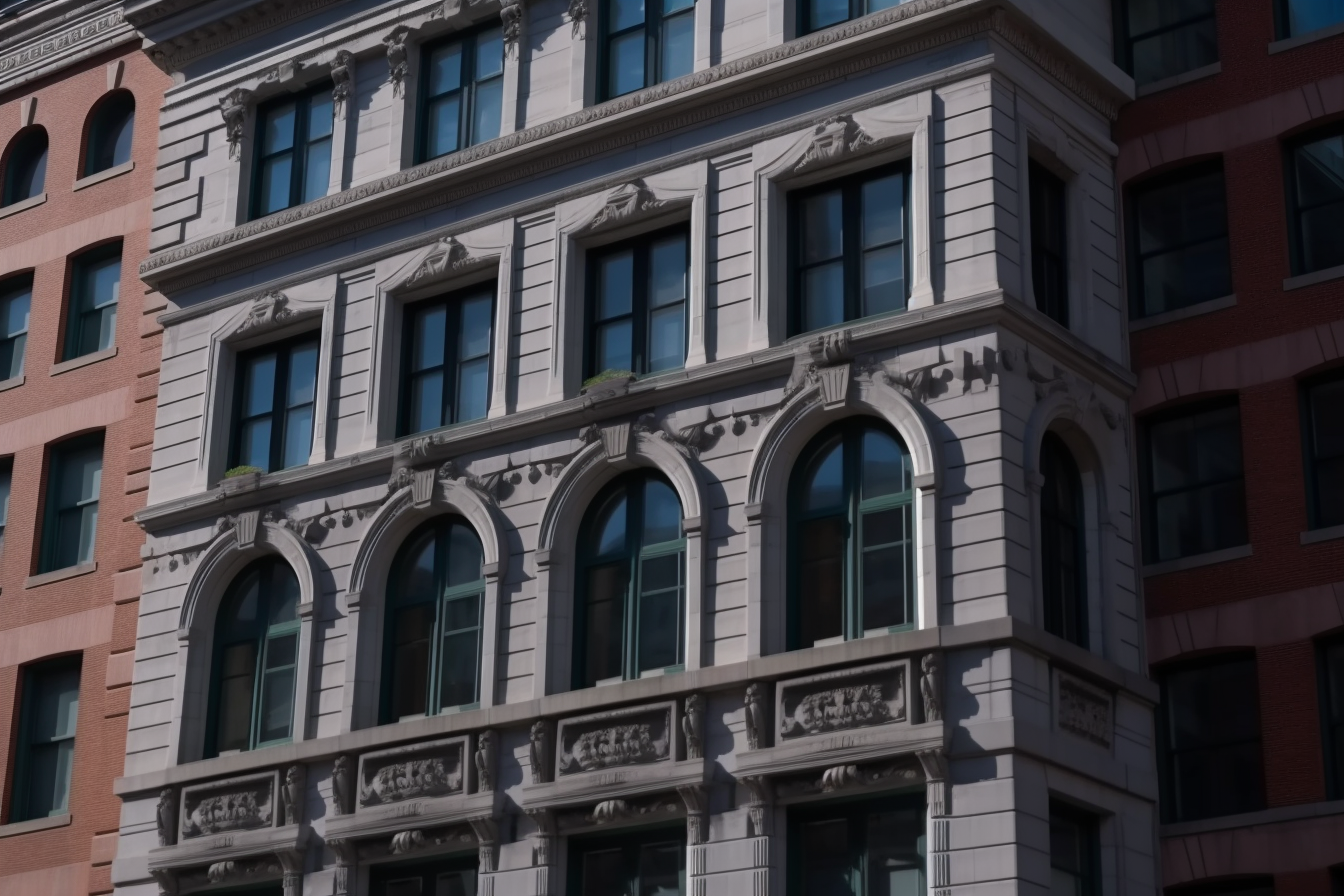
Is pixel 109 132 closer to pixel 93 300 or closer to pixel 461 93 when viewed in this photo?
pixel 93 300

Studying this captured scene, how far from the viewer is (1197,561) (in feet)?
99.6

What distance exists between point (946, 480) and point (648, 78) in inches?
331

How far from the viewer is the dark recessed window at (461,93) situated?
34.7 m

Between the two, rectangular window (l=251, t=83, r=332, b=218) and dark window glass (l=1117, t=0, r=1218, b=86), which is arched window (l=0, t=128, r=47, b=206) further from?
dark window glass (l=1117, t=0, r=1218, b=86)

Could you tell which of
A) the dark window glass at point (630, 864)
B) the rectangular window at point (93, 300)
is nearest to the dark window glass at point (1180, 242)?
the dark window glass at point (630, 864)

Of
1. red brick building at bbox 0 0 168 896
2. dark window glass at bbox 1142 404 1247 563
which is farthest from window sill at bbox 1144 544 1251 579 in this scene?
red brick building at bbox 0 0 168 896

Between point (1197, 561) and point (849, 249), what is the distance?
6.22 meters

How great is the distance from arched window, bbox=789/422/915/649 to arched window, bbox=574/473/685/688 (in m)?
1.85

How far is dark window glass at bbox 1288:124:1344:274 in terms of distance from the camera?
30.8 meters

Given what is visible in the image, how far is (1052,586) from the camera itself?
2895cm

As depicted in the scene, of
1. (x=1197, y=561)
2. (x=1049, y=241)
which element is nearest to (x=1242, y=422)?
(x=1197, y=561)

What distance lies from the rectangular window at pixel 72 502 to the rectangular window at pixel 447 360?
7.99 m

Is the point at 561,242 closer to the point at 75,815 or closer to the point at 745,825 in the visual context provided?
the point at 745,825

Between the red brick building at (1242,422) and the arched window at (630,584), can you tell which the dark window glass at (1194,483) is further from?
the arched window at (630,584)
